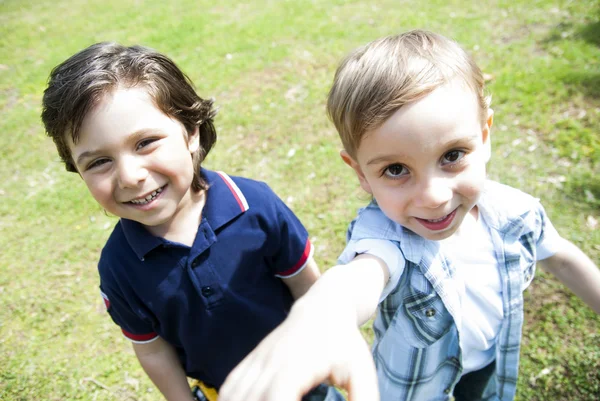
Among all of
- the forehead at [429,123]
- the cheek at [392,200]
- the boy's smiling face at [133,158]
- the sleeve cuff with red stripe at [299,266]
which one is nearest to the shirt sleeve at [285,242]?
the sleeve cuff with red stripe at [299,266]

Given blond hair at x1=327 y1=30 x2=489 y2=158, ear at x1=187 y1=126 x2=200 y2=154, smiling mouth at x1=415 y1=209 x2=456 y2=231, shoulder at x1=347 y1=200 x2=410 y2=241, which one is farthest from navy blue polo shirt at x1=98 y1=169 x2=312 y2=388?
smiling mouth at x1=415 y1=209 x2=456 y2=231

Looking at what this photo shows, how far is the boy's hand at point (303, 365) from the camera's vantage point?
28.5 inches

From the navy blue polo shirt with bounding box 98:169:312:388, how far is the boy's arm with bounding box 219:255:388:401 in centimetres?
80

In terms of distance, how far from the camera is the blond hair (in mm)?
1180

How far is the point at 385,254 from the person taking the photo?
1334 mm

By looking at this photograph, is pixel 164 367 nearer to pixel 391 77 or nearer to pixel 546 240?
pixel 391 77

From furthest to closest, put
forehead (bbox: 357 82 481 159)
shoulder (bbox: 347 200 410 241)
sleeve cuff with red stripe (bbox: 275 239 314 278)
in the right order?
sleeve cuff with red stripe (bbox: 275 239 314 278) < shoulder (bbox: 347 200 410 241) < forehead (bbox: 357 82 481 159)

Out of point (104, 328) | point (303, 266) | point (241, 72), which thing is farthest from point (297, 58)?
point (303, 266)

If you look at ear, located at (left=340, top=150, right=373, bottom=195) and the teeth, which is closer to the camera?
ear, located at (left=340, top=150, right=373, bottom=195)

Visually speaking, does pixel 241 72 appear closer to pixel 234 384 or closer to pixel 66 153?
pixel 66 153

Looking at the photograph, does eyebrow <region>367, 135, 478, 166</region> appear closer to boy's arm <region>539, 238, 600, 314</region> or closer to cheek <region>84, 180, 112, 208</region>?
boy's arm <region>539, 238, 600, 314</region>

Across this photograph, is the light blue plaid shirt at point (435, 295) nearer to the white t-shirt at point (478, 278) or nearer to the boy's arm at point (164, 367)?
the white t-shirt at point (478, 278)

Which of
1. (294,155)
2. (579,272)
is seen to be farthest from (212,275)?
(294,155)

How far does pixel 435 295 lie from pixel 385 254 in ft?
0.80
